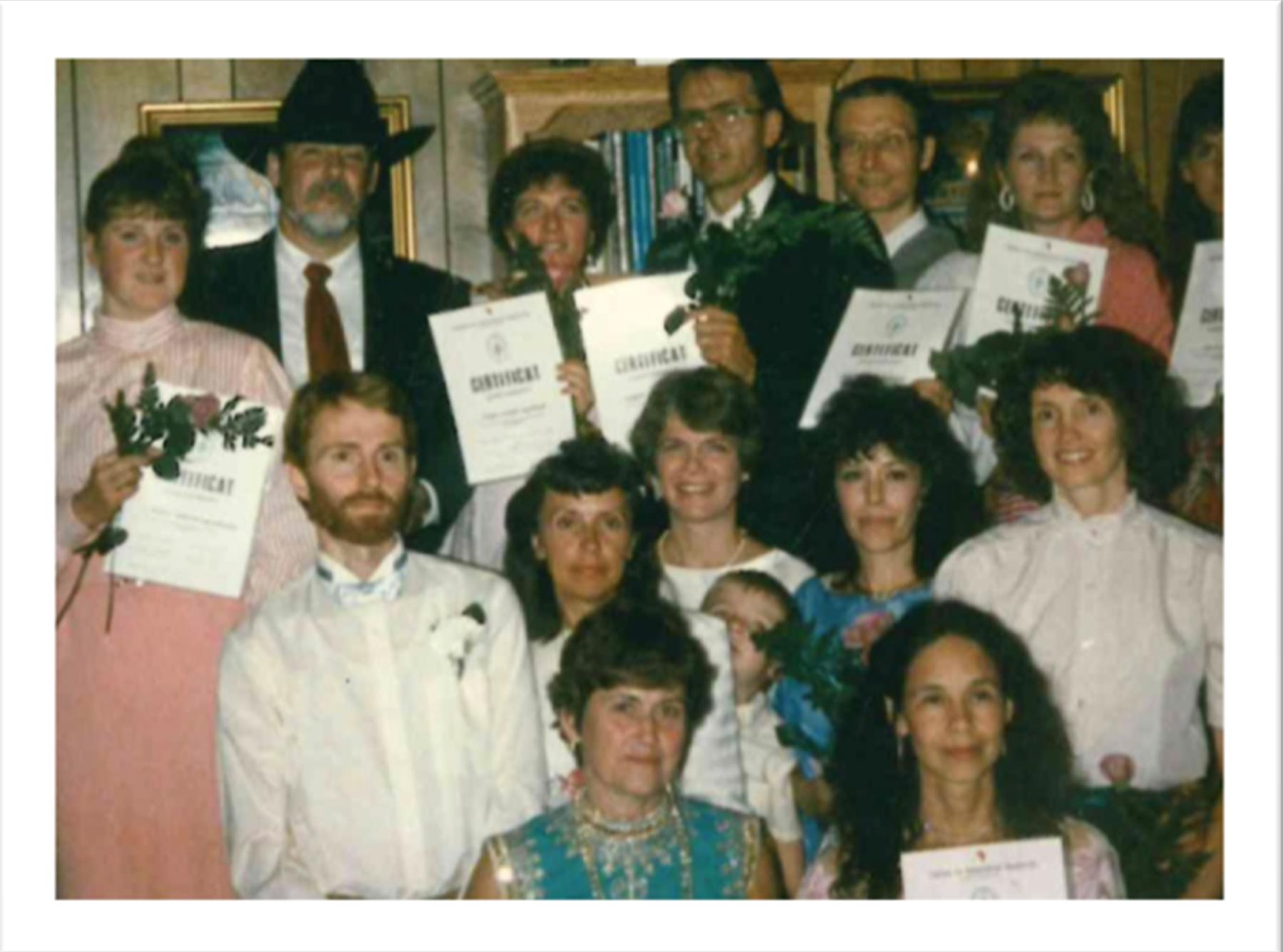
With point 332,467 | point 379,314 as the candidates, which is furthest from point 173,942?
point 379,314

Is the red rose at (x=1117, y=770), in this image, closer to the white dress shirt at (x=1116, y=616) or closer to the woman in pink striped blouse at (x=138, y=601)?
the white dress shirt at (x=1116, y=616)

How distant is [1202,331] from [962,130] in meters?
0.43

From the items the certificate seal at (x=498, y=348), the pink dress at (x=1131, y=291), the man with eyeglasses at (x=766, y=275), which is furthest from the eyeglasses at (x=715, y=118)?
the pink dress at (x=1131, y=291)

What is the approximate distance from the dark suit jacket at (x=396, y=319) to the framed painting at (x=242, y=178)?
0.02m

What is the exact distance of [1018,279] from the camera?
284cm

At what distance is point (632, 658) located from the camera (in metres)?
2.66

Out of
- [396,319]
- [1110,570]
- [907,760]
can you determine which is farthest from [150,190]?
[1110,570]

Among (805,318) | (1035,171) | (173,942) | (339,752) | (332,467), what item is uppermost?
(1035,171)

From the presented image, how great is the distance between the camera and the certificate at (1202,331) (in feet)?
9.28

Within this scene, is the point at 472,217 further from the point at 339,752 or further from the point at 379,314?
the point at 339,752

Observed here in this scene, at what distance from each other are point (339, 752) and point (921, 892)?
0.78 m

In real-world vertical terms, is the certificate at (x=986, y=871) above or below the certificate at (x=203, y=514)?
below

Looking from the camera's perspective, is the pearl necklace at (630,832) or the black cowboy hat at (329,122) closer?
the pearl necklace at (630,832)

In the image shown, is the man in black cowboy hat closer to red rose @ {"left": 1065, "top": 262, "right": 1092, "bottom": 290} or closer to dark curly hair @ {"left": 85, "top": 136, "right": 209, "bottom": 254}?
dark curly hair @ {"left": 85, "top": 136, "right": 209, "bottom": 254}
